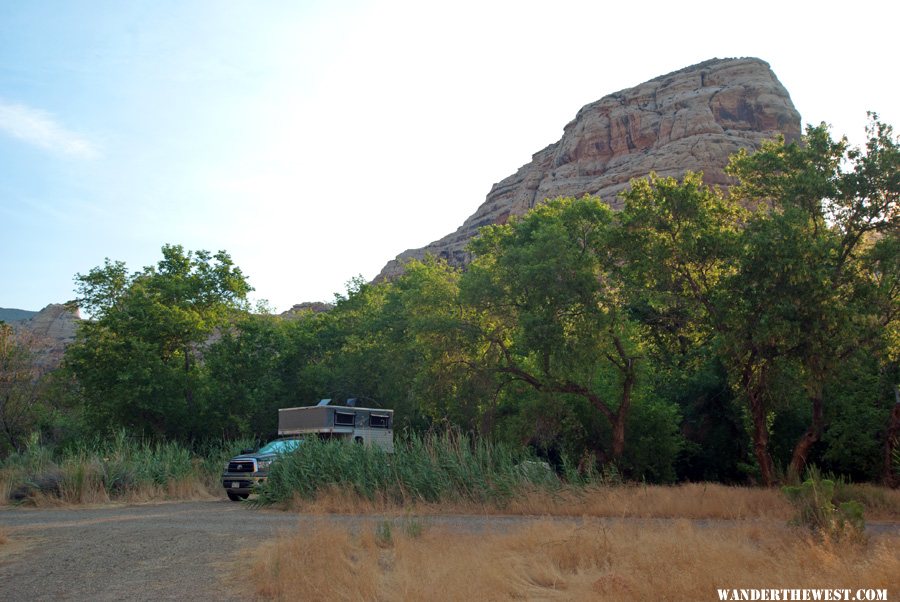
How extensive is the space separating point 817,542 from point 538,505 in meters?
8.27

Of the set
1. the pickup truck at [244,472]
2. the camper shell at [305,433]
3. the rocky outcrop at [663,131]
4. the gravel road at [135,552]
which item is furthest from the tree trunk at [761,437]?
the rocky outcrop at [663,131]

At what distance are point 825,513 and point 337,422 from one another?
64.2ft

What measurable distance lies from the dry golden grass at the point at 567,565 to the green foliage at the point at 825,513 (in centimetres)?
28

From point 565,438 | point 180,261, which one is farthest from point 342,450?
point 180,261

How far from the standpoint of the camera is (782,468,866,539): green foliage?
8758 millimetres

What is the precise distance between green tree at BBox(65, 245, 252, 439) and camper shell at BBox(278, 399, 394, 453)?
10596mm

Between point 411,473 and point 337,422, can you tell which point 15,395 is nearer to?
point 337,422

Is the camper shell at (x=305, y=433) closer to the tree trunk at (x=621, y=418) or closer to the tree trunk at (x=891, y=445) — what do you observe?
the tree trunk at (x=621, y=418)

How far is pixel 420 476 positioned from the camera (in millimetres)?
18156

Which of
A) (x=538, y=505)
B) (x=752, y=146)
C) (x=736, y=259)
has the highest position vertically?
(x=752, y=146)

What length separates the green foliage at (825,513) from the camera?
28.7ft

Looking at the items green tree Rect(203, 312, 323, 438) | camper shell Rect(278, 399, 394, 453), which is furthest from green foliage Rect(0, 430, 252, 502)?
green tree Rect(203, 312, 323, 438)

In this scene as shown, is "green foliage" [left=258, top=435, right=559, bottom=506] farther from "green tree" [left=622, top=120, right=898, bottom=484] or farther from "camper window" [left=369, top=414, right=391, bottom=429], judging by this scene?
"camper window" [left=369, top=414, right=391, bottom=429]

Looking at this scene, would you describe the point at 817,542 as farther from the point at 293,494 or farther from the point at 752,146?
the point at 752,146
